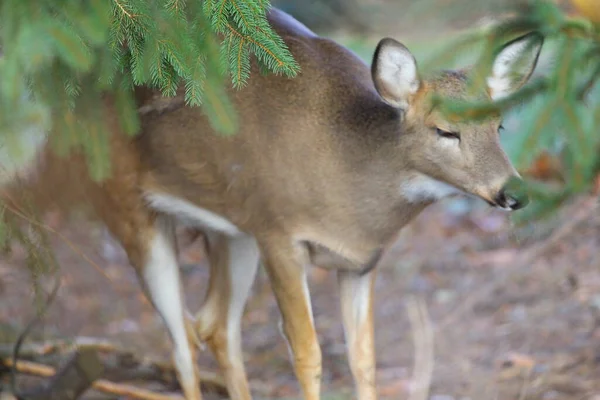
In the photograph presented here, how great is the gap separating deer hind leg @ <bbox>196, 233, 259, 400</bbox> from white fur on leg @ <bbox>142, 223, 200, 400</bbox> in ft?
0.76

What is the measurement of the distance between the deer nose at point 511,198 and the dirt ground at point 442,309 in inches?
58.9

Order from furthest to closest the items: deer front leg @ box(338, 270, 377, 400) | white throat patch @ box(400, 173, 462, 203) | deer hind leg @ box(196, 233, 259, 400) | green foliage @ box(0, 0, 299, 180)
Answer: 1. deer hind leg @ box(196, 233, 259, 400)
2. deer front leg @ box(338, 270, 377, 400)
3. white throat patch @ box(400, 173, 462, 203)
4. green foliage @ box(0, 0, 299, 180)

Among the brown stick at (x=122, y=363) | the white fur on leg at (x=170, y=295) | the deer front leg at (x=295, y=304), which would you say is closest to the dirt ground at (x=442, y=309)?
the brown stick at (x=122, y=363)

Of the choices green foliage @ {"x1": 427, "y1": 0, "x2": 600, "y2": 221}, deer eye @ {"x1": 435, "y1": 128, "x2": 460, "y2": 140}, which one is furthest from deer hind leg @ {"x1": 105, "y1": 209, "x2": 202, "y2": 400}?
green foliage @ {"x1": 427, "y1": 0, "x2": 600, "y2": 221}

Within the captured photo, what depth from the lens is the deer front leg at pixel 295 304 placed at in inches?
185

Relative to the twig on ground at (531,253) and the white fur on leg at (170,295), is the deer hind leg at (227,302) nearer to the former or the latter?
the white fur on leg at (170,295)

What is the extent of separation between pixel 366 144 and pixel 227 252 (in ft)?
4.14

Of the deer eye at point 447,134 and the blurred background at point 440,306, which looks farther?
the blurred background at point 440,306

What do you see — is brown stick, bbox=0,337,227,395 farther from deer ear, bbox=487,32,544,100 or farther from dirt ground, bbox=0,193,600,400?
deer ear, bbox=487,32,544,100

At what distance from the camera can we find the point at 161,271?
5.24 metres

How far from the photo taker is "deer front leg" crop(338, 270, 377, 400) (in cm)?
500

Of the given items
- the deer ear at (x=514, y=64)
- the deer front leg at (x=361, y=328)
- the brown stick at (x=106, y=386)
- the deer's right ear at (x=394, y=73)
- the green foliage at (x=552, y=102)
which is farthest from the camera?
the brown stick at (x=106, y=386)

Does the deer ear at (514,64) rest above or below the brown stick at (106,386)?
above

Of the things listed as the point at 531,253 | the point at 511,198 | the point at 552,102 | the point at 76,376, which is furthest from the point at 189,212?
the point at 531,253
